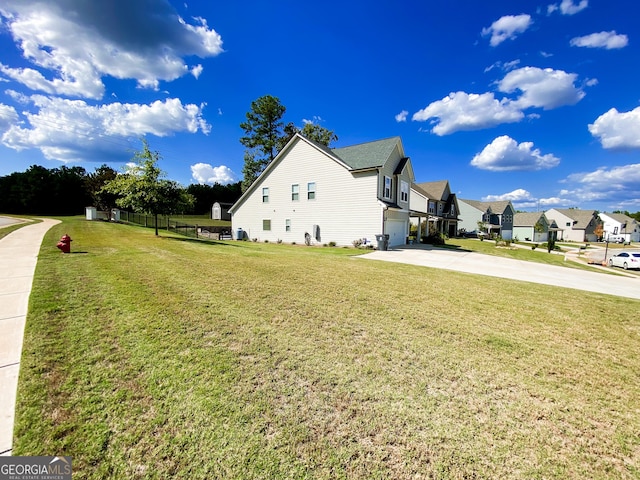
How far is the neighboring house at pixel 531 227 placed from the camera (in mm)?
51906

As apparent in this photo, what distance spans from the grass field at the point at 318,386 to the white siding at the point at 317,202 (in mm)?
13584

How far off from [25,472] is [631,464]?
16.8ft

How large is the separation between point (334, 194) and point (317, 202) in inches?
64.0

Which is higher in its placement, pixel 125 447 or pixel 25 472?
pixel 125 447

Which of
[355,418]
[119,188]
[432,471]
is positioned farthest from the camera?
[119,188]

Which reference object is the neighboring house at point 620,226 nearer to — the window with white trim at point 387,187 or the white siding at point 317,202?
the window with white trim at point 387,187

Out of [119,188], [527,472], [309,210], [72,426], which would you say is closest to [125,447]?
[72,426]

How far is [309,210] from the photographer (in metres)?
21.7

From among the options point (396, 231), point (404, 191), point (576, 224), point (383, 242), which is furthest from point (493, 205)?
point (383, 242)

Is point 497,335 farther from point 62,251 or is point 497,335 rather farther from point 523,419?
point 62,251

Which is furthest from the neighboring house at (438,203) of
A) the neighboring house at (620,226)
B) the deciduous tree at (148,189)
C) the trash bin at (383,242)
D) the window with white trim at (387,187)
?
the neighboring house at (620,226)

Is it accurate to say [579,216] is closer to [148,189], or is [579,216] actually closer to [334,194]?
[334,194]

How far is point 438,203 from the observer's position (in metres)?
38.6

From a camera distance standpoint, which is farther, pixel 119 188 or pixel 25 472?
pixel 119 188
